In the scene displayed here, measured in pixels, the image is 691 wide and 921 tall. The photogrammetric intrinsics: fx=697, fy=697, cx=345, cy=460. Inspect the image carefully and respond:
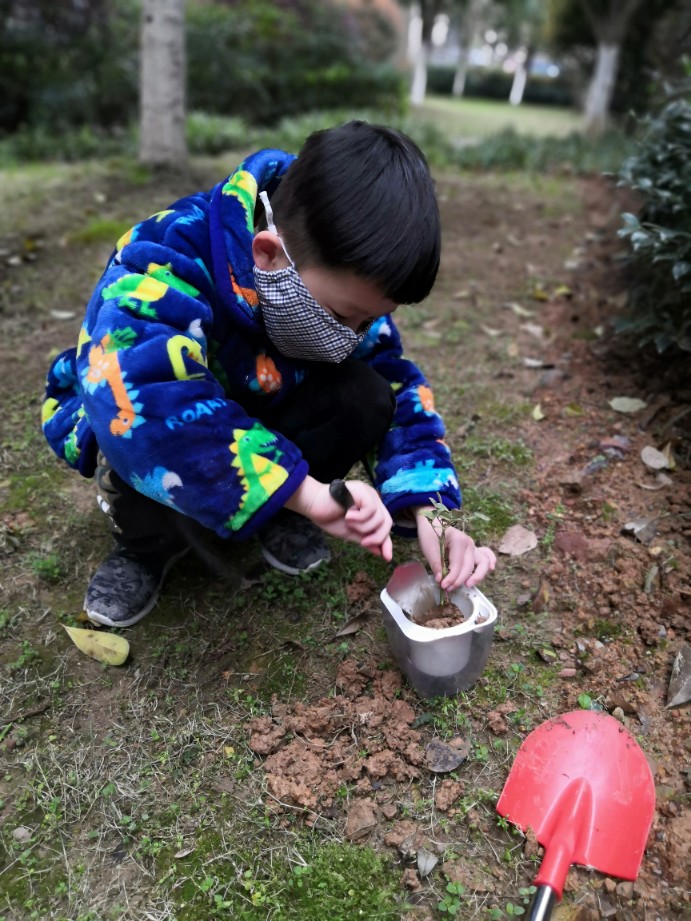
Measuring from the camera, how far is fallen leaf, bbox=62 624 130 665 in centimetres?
169

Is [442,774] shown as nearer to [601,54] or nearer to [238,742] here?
[238,742]

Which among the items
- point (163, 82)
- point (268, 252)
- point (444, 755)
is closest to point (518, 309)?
point (268, 252)

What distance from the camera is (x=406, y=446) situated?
6.03 ft

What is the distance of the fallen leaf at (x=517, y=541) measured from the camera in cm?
201

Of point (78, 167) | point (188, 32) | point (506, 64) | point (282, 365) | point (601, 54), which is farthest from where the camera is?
point (506, 64)

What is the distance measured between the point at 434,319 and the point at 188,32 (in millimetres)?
6617

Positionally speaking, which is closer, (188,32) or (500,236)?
(500,236)

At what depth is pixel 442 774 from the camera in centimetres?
148

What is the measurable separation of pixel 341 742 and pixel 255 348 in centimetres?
92

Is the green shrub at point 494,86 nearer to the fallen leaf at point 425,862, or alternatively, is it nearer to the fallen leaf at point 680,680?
the fallen leaf at point 680,680

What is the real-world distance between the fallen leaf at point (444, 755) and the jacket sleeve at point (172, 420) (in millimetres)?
634

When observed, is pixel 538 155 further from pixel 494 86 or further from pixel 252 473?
pixel 494 86

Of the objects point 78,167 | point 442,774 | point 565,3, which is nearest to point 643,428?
point 442,774

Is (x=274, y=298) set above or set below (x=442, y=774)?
above
